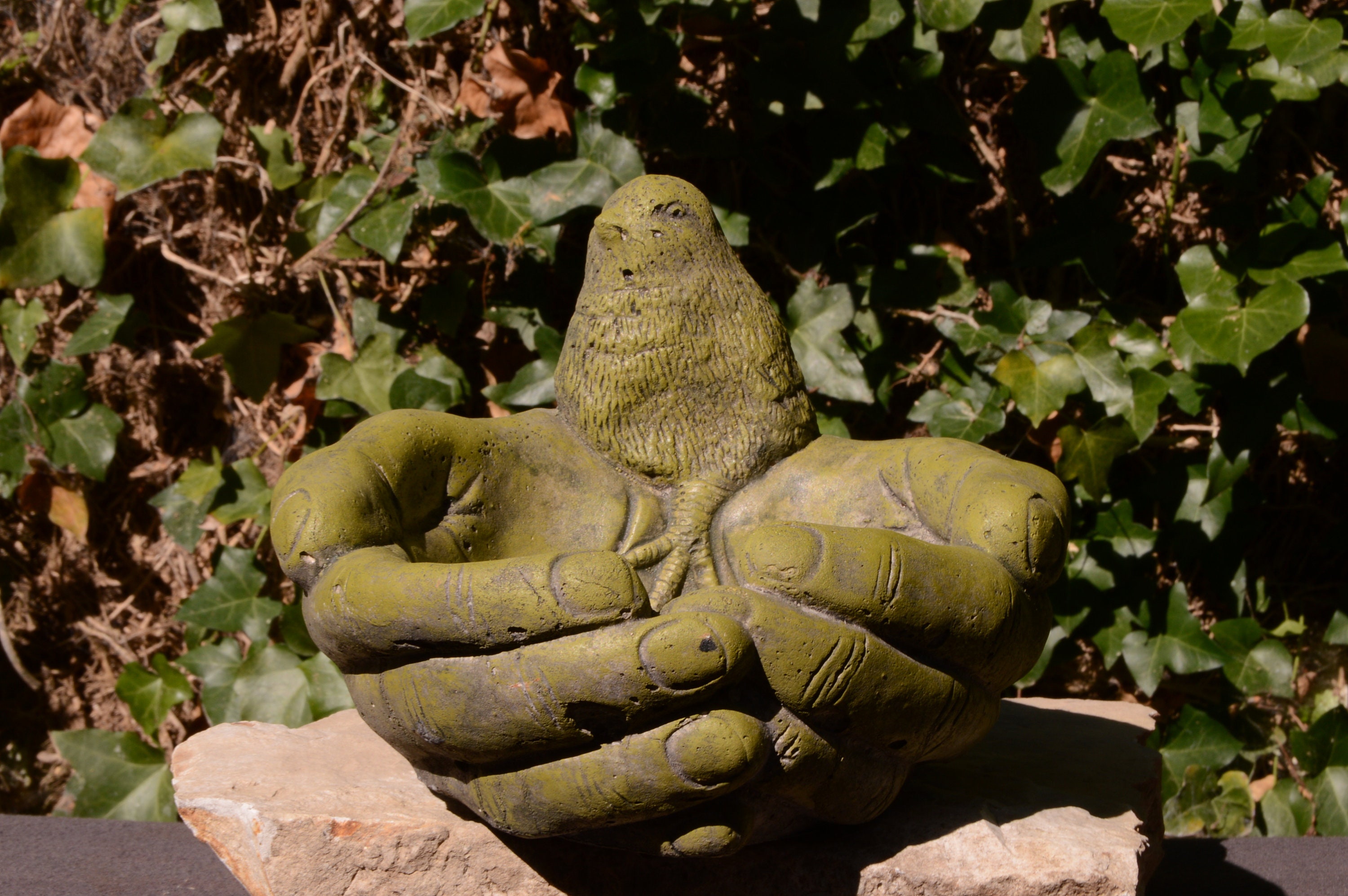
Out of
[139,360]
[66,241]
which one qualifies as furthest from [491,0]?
[139,360]

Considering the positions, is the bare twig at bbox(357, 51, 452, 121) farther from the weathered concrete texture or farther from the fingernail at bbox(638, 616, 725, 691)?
the fingernail at bbox(638, 616, 725, 691)

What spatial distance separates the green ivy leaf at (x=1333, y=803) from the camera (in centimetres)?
230

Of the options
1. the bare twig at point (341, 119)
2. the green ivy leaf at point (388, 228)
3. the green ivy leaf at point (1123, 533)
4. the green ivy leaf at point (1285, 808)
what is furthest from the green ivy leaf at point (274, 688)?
the green ivy leaf at point (1285, 808)

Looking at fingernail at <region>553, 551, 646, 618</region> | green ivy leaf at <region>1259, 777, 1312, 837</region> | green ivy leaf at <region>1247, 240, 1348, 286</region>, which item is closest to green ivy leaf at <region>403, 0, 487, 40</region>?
fingernail at <region>553, 551, 646, 618</region>

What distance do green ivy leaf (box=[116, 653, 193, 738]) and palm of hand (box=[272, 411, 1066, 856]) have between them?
54.9 inches

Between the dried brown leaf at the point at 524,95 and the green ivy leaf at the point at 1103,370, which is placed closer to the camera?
the green ivy leaf at the point at 1103,370

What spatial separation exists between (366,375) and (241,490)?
1.31 feet

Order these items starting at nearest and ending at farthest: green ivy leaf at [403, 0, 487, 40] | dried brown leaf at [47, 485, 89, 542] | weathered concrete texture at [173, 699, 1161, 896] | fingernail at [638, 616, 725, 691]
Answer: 1. fingernail at [638, 616, 725, 691]
2. weathered concrete texture at [173, 699, 1161, 896]
3. green ivy leaf at [403, 0, 487, 40]
4. dried brown leaf at [47, 485, 89, 542]

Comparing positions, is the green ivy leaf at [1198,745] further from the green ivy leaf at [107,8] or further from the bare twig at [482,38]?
the green ivy leaf at [107,8]

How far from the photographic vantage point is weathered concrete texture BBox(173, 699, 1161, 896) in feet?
4.58

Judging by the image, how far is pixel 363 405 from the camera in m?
2.43

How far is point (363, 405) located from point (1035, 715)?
1.40 m

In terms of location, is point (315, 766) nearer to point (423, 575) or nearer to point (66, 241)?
point (423, 575)

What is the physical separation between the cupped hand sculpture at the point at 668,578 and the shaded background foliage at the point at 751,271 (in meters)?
0.63
